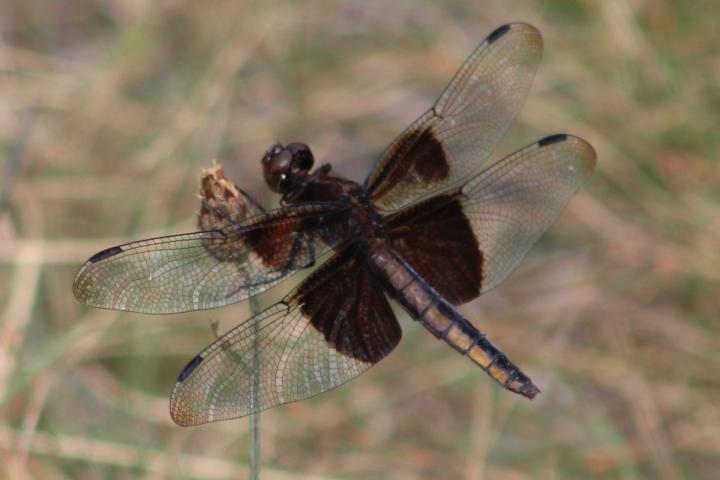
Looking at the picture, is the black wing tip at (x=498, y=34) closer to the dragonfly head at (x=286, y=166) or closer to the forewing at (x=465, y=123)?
the forewing at (x=465, y=123)

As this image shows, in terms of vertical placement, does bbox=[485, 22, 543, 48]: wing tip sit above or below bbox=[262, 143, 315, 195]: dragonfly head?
above

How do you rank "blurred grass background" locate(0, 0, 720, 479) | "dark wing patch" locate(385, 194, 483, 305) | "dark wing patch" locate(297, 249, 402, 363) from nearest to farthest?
"dark wing patch" locate(297, 249, 402, 363)
"dark wing patch" locate(385, 194, 483, 305)
"blurred grass background" locate(0, 0, 720, 479)

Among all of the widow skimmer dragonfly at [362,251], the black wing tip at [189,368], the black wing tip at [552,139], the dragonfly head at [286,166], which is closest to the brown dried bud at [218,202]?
the widow skimmer dragonfly at [362,251]

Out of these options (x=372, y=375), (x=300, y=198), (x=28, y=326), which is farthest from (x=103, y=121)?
(x=300, y=198)

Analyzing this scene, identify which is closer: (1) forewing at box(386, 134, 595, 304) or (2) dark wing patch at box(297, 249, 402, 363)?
(2) dark wing patch at box(297, 249, 402, 363)

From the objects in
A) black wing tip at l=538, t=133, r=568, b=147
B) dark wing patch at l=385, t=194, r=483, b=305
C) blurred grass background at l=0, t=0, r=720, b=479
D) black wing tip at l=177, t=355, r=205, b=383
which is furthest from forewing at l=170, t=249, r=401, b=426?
blurred grass background at l=0, t=0, r=720, b=479

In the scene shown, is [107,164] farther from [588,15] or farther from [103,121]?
[588,15]

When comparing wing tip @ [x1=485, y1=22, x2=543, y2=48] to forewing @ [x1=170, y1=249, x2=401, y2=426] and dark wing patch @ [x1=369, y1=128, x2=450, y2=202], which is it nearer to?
dark wing patch @ [x1=369, y1=128, x2=450, y2=202]

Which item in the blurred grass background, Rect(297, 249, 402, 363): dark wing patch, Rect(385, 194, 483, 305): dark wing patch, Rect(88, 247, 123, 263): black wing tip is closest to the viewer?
Rect(88, 247, 123, 263): black wing tip
